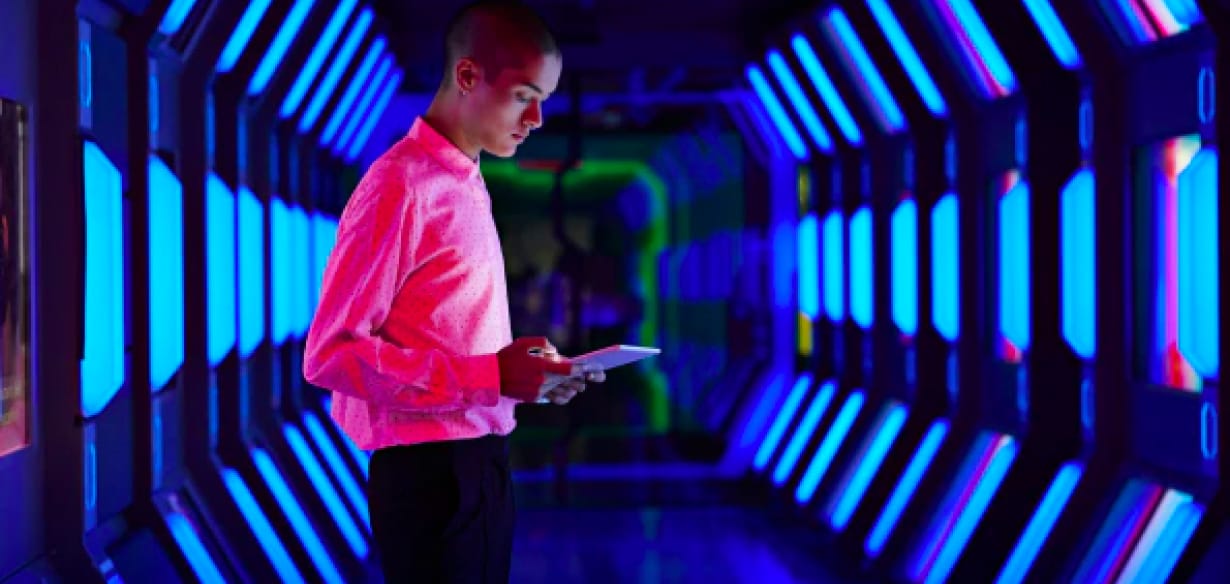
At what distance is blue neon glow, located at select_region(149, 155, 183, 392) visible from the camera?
3.71 meters

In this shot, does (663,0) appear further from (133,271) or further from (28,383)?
(28,383)

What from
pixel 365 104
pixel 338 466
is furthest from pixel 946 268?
pixel 365 104

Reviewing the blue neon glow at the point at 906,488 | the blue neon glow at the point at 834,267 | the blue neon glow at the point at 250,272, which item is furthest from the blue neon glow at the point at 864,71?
the blue neon glow at the point at 250,272

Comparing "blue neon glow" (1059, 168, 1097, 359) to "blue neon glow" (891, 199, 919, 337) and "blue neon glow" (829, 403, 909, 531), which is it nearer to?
"blue neon glow" (891, 199, 919, 337)

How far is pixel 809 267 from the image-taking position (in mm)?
8070

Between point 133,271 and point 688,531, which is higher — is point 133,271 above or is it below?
above

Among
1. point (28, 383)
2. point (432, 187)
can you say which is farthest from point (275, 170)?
point (432, 187)

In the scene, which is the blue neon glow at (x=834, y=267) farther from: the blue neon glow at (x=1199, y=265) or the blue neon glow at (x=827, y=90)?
the blue neon glow at (x=1199, y=265)

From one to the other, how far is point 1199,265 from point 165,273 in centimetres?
275

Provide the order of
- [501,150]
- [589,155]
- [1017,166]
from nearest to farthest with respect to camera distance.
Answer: [501,150], [1017,166], [589,155]

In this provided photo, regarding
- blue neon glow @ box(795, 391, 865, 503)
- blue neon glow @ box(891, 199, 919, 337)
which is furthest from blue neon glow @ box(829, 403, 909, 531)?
blue neon glow @ box(891, 199, 919, 337)

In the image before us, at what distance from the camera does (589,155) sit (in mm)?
12078

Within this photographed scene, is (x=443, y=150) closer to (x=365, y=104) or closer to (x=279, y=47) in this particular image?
(x=279, y=47)

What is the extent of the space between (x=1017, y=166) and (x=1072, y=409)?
2.74 ft
